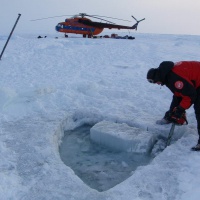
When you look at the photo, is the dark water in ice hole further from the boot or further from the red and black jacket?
the red and black jacket

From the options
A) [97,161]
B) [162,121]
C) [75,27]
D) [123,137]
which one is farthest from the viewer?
[75,27]

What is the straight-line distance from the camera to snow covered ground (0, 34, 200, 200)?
284cm

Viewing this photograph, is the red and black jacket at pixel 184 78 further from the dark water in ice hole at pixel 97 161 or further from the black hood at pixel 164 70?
the dark water in ice hole at pixel 97 161

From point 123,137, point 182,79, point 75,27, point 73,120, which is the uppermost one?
point 182,79

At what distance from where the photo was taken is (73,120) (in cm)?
508

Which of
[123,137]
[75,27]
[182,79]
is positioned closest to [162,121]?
[123,137]

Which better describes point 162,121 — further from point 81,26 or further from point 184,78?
point 81,26

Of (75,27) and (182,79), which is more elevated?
(182,79)

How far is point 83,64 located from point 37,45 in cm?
474

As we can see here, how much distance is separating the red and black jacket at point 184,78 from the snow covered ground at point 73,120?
0.70 meters

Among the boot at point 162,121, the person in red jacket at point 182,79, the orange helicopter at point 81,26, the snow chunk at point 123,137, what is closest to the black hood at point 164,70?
the person in red jacket at point 182,79

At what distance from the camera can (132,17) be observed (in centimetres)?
2694

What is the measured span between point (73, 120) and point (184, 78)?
7.76 feet

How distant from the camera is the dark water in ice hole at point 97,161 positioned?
3.29 m
